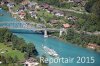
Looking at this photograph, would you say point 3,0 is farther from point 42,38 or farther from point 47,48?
point 47,48

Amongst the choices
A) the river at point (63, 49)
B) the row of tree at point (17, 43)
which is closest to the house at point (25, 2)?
the river at point (63, 49)

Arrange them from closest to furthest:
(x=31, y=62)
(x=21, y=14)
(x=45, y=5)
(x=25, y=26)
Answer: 1. (x=31, y=62)
2. (x=25, y=26)
3. (x=21, y=14)
4. (x=45, y=5)

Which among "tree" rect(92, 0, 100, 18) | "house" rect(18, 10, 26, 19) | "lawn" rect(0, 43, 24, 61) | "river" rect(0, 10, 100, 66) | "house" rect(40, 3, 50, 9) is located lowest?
"river" rect(0, 10, 100, 66)

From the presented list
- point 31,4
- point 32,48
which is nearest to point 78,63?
point 32,48

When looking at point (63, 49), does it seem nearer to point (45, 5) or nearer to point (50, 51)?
point (50, 51)

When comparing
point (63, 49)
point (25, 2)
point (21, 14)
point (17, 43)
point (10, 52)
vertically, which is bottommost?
point (63, 49)

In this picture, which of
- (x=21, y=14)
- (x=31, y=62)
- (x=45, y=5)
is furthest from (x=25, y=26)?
(x=31, y=62)

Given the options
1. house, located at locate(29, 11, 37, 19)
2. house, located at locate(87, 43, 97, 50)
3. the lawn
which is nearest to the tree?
house, located at locate(87, 43, 97, 50)

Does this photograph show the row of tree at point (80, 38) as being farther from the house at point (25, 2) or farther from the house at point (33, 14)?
the house at point (25, 2)

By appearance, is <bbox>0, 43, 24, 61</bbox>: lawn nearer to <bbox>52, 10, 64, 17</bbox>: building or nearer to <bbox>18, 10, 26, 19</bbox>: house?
<bbox>18, 10, 26, 19</bbox>: house

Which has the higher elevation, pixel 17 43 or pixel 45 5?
pixel 45 5

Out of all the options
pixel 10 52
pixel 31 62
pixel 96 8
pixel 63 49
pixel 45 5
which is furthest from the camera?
→ pixel 45 5
